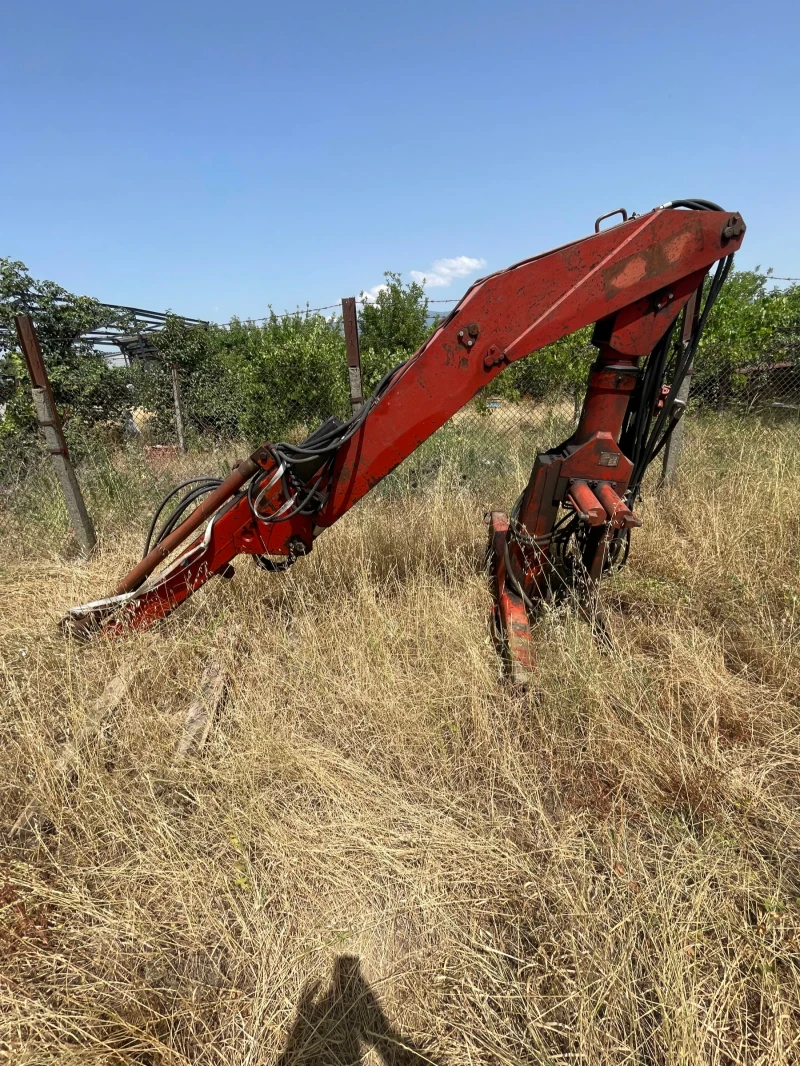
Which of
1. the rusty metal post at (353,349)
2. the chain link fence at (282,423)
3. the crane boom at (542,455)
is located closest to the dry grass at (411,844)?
the crane boom at (542,455)

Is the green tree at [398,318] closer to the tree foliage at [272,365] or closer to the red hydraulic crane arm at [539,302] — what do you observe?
the tree foliage at [272,365]

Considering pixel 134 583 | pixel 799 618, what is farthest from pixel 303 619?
pixel 799 618

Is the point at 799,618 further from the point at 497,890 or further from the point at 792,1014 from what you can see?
the point at 497,890

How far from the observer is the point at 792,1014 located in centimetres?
136

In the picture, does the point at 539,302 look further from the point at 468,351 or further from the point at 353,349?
the point at 353,349

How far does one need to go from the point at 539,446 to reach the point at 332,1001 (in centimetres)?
649

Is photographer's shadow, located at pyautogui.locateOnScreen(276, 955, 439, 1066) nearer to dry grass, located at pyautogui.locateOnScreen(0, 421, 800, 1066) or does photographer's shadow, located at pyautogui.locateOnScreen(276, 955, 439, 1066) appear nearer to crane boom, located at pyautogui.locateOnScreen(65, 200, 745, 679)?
dry grass, located at pyautogui.locateOnScreen(0, 421, 800, 1066)

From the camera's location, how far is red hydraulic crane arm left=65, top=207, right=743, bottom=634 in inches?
84.0

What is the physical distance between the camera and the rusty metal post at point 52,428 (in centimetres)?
377

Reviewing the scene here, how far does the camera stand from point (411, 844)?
1.93 metres

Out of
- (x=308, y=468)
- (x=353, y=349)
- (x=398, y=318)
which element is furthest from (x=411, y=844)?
(x=398, y=318)

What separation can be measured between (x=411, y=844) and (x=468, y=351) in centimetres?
207

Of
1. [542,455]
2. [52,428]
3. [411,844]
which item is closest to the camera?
[411,844]

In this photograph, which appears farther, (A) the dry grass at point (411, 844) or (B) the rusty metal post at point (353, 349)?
(B) the rusty metal post at point (353, 349)
